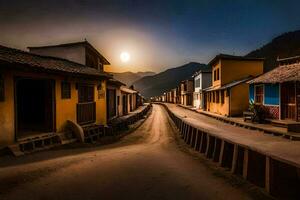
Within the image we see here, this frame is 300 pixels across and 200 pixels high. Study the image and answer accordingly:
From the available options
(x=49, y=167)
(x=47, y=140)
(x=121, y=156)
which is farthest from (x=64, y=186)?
(x=47, y=140)

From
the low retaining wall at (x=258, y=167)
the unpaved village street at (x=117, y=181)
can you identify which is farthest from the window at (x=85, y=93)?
the low retaining wall at (x=258, y=167)

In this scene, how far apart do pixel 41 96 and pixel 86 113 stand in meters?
3.01

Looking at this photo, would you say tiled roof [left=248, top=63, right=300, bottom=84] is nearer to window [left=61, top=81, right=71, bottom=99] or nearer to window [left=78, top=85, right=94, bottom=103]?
window [left=78, top=85, right=94, bottom=103]

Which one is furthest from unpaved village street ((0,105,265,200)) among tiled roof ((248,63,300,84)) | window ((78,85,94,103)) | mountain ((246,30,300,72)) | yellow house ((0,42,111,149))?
mountain ((246,30,300,72))

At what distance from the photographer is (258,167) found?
891cm

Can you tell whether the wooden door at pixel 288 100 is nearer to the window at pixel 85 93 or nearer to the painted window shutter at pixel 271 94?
the painted window shutter at pixel 271 94

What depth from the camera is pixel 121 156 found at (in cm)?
1000

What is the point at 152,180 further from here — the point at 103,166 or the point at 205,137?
the point at 205,137

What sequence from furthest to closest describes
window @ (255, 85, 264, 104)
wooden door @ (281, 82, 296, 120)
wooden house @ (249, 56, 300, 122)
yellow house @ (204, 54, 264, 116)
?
yellow house @ (204, 54, 264, 116) < window @ (255, 85, 264, 104) < wooden door @ (281, 82, 296, 120) < wooden house @ (249, 56, 300, 122)

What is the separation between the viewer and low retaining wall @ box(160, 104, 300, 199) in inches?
280

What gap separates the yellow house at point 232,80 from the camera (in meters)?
27.8

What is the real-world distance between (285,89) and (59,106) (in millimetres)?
15710

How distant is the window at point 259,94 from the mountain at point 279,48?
56037mm

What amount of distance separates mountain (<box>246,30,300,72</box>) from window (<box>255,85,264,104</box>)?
5604 cm
